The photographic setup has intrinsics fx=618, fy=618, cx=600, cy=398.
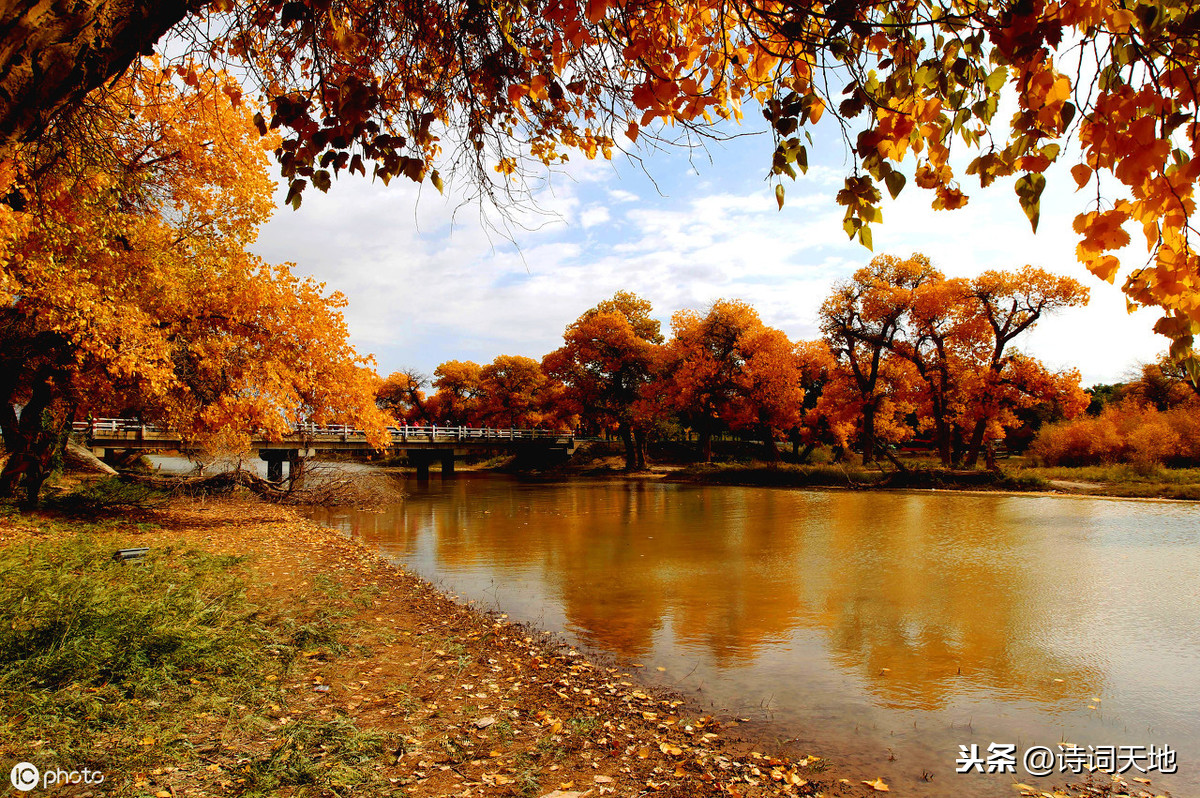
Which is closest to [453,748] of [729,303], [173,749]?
[173,749]

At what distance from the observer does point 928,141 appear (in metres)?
2.48

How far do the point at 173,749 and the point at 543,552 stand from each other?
957 cm

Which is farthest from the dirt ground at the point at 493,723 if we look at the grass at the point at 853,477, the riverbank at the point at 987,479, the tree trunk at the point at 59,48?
the grass at the point at 853,477

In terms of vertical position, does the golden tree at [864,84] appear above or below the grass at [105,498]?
above

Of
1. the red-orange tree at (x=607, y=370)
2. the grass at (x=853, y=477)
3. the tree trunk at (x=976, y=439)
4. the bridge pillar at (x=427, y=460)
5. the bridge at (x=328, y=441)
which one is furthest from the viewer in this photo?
the bridge pillar at (x=427, y=460)

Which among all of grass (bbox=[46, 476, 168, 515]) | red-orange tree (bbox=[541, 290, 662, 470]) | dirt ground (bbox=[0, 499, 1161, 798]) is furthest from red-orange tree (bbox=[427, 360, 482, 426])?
dirt ground (bbox=[0, 499, 1161, 798])

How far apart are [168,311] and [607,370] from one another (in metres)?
29.3

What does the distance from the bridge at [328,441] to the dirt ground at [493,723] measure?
9773mm

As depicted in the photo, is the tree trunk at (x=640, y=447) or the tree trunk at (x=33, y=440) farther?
the tree trunk at (x=640, y=447)

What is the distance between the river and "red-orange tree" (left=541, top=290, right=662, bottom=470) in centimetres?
2155

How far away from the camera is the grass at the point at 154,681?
319cm

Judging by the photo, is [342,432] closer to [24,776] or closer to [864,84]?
[24,776]

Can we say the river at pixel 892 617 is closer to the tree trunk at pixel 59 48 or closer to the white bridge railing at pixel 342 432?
the tree trunk at pixel 59 48

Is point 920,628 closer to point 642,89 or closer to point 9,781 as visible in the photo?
point 642,89
